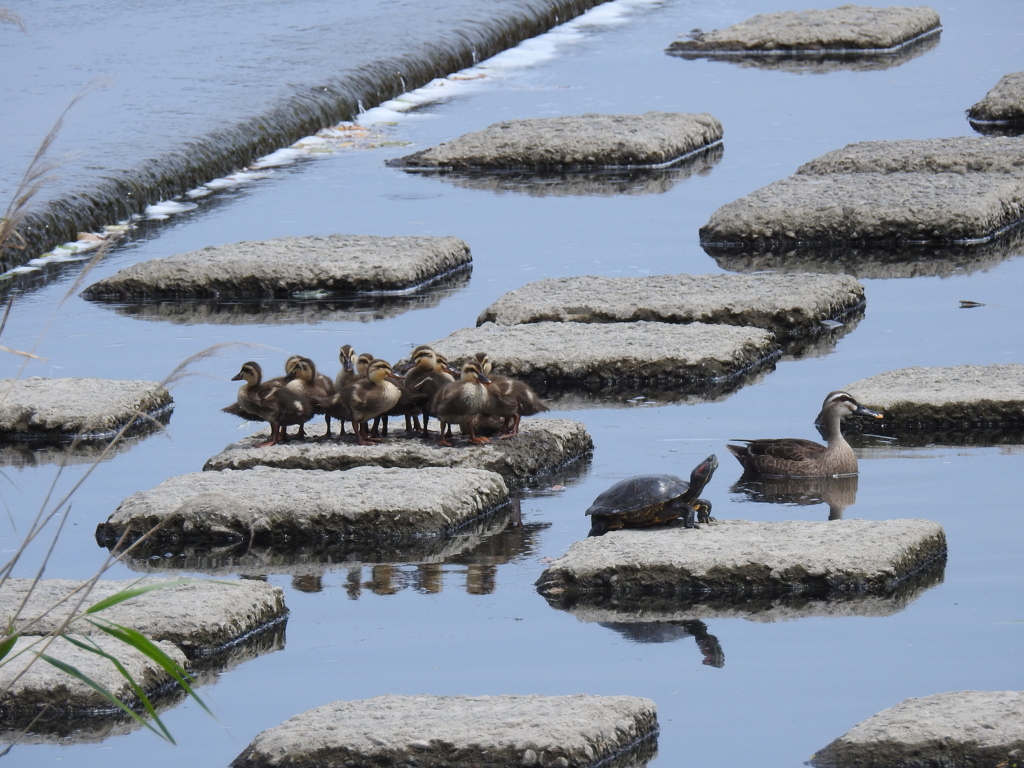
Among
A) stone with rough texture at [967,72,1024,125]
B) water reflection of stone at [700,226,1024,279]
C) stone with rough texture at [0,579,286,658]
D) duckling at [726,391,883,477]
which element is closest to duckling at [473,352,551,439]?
duckling at [726,391,883,477]

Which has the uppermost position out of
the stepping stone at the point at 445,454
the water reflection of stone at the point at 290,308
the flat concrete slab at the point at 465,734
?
Answer: the flat concrete slab at the point at 465,734

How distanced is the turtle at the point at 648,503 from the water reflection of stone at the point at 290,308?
334cm

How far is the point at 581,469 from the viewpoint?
276 inches

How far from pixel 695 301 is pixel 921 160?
390cm

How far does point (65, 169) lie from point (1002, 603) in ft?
29.1

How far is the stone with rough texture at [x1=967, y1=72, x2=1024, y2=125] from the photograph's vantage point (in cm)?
1465

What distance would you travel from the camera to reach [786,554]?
5621 mm

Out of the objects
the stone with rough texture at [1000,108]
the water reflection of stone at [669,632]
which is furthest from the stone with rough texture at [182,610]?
the stone with rough texture at [1000,108]

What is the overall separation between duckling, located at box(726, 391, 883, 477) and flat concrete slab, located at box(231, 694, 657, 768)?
8.00 ft

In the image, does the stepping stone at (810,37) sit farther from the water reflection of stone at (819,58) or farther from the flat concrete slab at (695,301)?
the flat concrete slab at (695,301)

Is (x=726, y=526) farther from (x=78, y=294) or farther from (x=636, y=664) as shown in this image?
(x=78, y=294)

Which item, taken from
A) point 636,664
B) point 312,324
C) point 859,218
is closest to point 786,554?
point 636,664

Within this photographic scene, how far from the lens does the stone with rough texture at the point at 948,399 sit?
7395 mm

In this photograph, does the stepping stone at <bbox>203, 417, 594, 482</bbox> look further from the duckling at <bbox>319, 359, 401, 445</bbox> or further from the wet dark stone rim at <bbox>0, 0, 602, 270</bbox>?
the wet dark stone rim at <bbox>0, 0, 602, 270</bbox>
